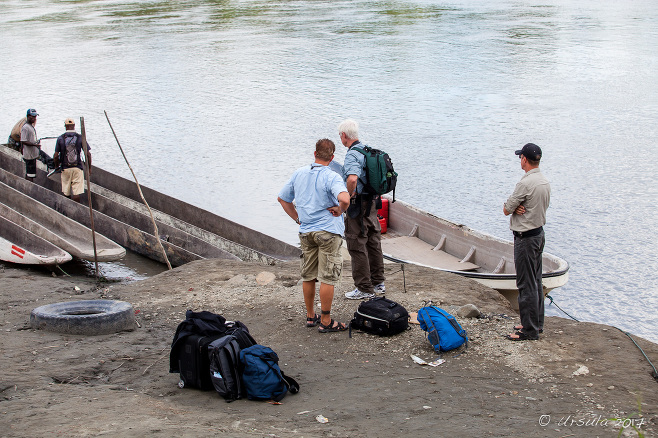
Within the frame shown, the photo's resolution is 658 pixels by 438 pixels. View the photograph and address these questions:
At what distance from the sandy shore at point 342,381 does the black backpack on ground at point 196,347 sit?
11cm

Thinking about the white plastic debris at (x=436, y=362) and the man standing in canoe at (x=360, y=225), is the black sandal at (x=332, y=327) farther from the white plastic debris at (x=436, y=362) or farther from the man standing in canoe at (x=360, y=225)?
the white plastic debris at (x=436, y=362)

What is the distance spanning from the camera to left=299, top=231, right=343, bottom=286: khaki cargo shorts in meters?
6.14

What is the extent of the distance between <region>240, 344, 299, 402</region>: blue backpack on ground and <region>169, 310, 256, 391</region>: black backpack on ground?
23 cm

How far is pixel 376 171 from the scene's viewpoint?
21.7ft

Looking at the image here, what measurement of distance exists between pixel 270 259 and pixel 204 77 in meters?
19.2

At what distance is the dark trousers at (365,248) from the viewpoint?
272 inches

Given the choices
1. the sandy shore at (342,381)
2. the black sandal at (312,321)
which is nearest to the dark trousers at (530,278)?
the sandy shore at (342,381)

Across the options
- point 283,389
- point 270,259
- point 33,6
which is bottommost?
point 270,259

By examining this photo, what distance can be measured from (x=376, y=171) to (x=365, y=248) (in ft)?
2.71

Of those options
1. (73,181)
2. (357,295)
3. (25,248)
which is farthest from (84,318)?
(73,181)

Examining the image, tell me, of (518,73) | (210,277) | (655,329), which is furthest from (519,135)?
(210,277)

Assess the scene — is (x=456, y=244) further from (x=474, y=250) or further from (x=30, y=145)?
(x=30, y=145)

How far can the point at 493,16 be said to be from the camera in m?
41.8

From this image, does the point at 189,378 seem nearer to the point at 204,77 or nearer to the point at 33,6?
the point at 204,77
